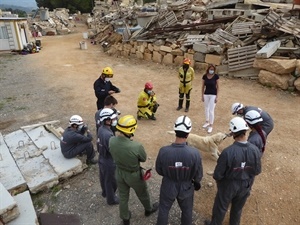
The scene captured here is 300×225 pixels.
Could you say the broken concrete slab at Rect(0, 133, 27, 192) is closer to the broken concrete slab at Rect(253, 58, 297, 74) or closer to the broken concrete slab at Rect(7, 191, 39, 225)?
the broken concrete slab at Rect(7, 191, 39, 225)

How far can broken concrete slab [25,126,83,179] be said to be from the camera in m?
5.21

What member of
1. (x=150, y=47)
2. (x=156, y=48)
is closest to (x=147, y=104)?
(x=156, y=48)

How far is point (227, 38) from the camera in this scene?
11.7 m

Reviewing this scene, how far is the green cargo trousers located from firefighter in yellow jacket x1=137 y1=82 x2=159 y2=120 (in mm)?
3786

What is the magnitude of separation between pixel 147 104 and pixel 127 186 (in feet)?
12.9

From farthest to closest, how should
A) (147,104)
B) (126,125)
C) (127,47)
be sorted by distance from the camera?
(127,47), (147,104), (126,125)

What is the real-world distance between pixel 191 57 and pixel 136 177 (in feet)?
33.0

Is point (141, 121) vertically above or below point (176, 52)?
below

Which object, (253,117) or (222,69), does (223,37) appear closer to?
(222,69)

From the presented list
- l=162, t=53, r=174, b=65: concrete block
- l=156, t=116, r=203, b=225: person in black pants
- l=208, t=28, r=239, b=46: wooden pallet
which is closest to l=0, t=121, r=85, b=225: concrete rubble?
l=156, t=116, r=203, b=225: person in black pants

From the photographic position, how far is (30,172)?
518cm

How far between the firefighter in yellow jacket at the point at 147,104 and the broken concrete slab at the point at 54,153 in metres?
2.58

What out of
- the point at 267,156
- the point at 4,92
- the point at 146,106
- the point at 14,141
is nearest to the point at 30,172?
the point at 14,141

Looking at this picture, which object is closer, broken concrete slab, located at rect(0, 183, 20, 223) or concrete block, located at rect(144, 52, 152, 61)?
A: broken concrete slab, located at rect(0, 183, 20, 223)
